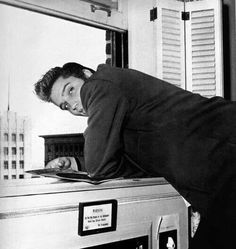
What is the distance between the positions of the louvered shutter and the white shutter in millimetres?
51

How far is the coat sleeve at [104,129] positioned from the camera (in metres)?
1.73

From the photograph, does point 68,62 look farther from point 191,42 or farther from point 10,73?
point 191,42

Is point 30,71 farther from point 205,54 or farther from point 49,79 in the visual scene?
point 205,54

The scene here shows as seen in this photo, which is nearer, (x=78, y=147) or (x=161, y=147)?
(x=161, y=147)

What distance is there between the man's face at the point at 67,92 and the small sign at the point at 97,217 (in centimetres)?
50

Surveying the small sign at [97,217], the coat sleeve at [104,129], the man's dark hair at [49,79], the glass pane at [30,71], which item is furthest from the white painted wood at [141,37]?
the small sign at [97,217]

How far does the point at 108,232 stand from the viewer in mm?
1883

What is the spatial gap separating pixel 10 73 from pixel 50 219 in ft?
2.28

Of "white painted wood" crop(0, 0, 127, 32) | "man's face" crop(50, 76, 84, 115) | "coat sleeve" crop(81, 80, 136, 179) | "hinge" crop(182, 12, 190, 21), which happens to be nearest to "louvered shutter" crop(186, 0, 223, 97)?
"hinge" crop(182, 12, 190, 21)

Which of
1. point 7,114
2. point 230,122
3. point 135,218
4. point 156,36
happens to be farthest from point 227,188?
point 156,36

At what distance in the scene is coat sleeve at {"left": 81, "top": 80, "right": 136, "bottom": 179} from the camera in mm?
1733

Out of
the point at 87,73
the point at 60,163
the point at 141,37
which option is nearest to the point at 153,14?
the point at 141,37

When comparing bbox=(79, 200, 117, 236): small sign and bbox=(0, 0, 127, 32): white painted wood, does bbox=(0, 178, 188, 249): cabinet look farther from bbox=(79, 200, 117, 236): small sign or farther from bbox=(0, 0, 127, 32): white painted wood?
bbox=(0, 0, 127, 32): white painted wood

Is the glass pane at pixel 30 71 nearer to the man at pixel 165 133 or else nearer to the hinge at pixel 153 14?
the man at pixel 165 133
